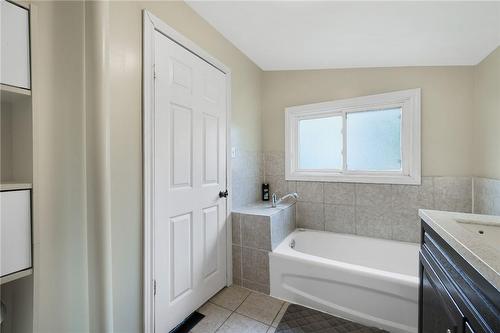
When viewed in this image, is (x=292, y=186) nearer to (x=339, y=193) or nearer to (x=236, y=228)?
(x=339, y=193)

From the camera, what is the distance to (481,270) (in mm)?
605

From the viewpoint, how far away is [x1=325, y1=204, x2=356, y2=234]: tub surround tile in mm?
2393

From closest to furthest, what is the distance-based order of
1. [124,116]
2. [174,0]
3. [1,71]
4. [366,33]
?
[1,71] → [124,116] → [174,0] → [366,33]

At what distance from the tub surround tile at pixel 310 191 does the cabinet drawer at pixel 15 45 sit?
2344 millimetres

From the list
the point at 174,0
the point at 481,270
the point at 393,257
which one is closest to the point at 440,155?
the point at 393,257

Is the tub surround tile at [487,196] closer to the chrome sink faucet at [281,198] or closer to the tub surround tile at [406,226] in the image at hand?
the tub surround tile at [406,226]

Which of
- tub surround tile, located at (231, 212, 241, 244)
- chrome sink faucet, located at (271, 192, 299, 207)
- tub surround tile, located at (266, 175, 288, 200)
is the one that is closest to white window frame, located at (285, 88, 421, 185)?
tub surround tile, located at (266, 175, 288, 200)

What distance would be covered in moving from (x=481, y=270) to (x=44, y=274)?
153 centimetres

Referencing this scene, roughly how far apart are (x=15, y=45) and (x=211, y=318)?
6.08 ft

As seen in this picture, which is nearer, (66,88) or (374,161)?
(66,88)

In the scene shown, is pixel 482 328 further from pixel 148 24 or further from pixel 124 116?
pixel 148 24

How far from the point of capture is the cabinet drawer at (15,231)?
0.73 metres

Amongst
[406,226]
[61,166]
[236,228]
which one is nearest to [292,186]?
[236,228]

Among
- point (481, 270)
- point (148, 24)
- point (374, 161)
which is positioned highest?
point (148, 24)
